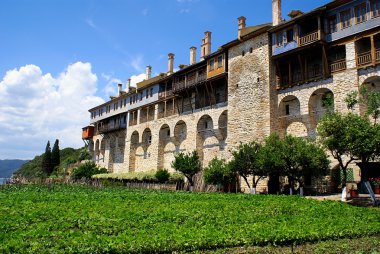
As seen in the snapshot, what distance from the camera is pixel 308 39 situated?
26375 millimetres

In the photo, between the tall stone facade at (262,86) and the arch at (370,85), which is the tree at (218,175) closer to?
the tall stone facade at (262,86)

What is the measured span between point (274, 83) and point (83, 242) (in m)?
24.8

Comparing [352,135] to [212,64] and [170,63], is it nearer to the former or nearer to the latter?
[212,64]

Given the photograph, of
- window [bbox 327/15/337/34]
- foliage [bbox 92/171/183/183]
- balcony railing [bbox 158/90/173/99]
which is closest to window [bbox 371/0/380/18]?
window [bbox 327/15/337/34]

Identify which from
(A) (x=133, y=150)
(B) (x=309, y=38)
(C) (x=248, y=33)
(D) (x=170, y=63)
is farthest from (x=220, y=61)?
(A) (x=133, y=150)

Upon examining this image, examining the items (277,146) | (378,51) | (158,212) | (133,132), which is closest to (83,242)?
(158,212)

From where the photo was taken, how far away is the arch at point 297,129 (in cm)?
2752

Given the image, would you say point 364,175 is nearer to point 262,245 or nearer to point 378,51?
point 378,51

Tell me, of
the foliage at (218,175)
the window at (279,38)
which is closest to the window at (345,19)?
the window at (279,38)

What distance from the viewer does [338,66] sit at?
25.2m

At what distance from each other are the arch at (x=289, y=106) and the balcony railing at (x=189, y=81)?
10594 mm

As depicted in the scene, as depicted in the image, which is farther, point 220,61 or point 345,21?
point 220,61

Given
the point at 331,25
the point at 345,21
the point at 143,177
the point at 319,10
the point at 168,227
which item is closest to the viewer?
the point at 168,227

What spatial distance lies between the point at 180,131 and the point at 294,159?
2072 cm
